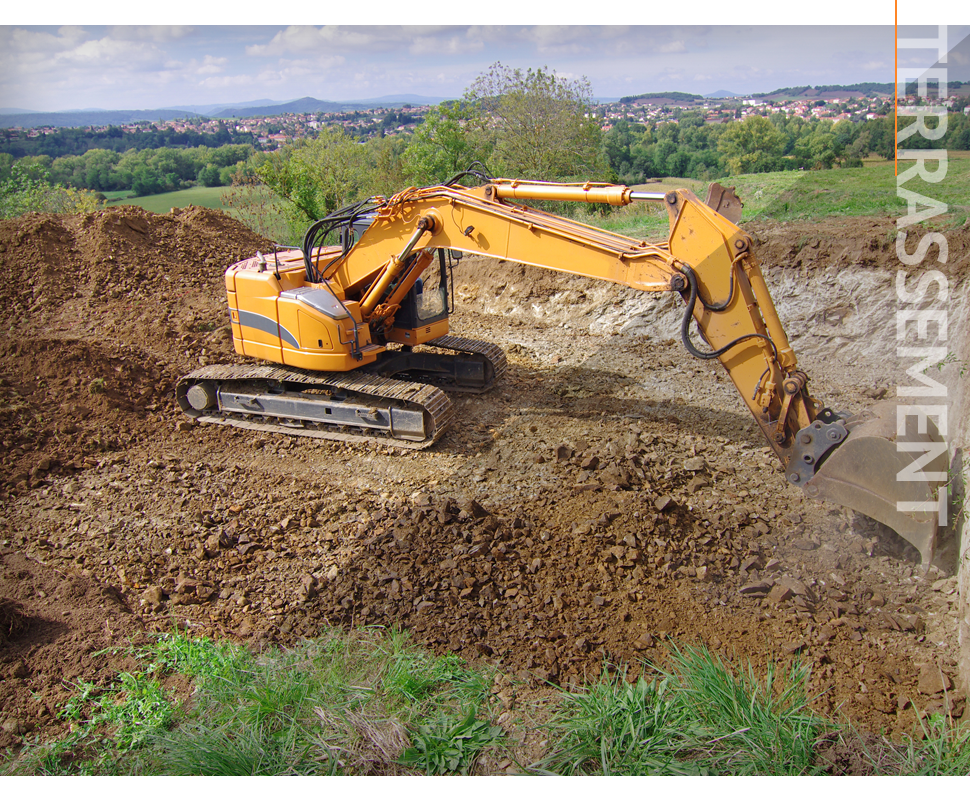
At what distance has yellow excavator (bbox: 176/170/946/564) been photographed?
456 centimetres

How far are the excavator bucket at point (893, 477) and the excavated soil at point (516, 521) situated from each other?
1.41 ft

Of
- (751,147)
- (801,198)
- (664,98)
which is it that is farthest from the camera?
(751,147)

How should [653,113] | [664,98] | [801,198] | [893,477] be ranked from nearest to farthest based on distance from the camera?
[893,477], [664,98], [653,113], [801,198]

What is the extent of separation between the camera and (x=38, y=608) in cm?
444

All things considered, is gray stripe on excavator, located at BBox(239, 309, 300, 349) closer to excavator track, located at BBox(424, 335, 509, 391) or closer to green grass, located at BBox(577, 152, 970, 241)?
excavator track, located at BBox(424, 335, 509, 391)

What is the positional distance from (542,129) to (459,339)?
1352 centimetres

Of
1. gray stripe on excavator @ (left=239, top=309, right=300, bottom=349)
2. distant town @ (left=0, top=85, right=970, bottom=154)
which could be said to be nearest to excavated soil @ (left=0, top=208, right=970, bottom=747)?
gray stripe on excavator @ (left=239, top=309, right=300, bottom=349)

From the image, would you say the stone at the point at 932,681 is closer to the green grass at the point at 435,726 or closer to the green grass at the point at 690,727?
the green grass at the point at 435,726

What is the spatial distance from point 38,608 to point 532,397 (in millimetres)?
5249

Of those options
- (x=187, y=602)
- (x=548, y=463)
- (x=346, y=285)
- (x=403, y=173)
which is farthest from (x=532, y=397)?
(x=403, y=173)

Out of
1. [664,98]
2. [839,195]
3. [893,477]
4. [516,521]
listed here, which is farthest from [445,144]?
[893,477]

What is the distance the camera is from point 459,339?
848 cm

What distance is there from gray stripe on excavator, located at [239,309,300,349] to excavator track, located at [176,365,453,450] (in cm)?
42

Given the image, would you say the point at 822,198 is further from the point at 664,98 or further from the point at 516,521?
the point at 516,521
